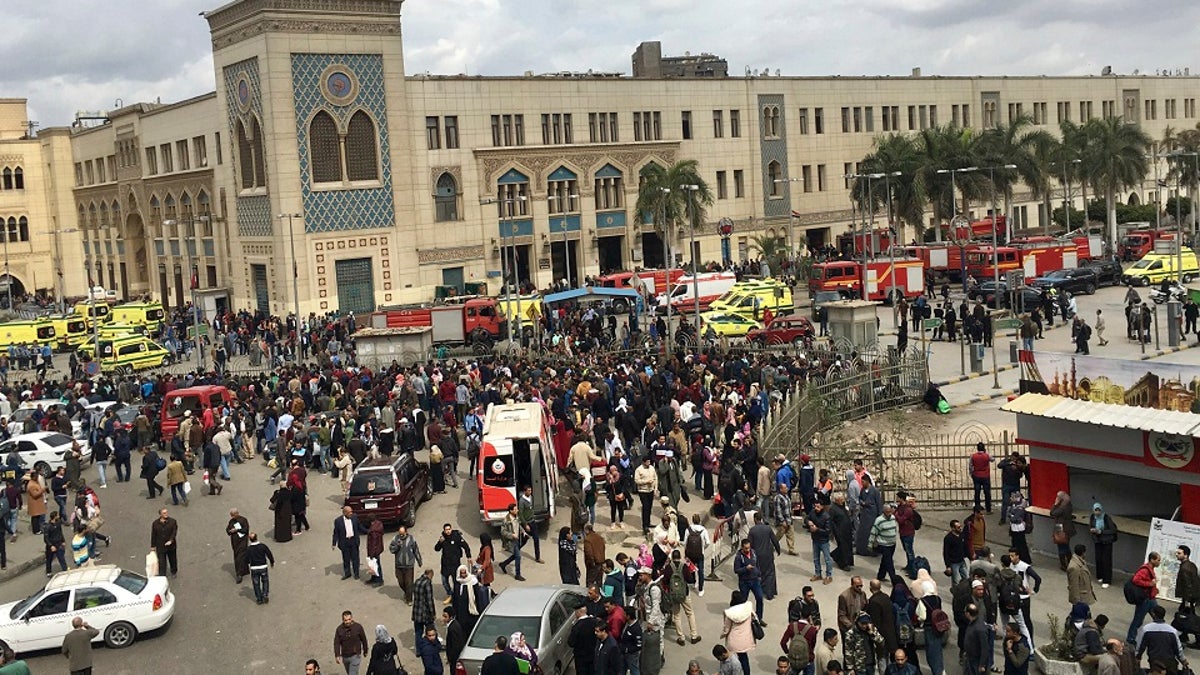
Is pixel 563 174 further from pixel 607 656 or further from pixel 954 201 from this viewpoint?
pixel 607 656

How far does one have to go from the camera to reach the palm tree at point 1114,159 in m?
74.5

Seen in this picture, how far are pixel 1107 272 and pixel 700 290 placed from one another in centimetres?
1895

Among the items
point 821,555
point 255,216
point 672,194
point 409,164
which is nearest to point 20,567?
point 821,555

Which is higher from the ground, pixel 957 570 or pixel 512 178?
pixel 512 178

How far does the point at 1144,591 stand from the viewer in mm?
15906

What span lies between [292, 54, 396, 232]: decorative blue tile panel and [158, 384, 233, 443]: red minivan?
83.6 feet

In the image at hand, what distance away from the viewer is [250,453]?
100.0ft

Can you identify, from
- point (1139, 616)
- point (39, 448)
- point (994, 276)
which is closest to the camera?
point (1139, 616)

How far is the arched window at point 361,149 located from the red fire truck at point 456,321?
A: 40.7 ft

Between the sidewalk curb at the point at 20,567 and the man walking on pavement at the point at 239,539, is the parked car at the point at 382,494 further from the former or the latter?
the sidewalk curb at the point at 20,567

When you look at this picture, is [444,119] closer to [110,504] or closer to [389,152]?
[389,152]

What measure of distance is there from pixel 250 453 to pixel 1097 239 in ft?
152

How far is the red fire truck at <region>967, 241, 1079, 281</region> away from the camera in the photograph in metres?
56.0

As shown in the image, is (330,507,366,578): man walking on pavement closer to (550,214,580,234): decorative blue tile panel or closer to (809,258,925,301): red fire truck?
(809,258,925,301): red fire truck
